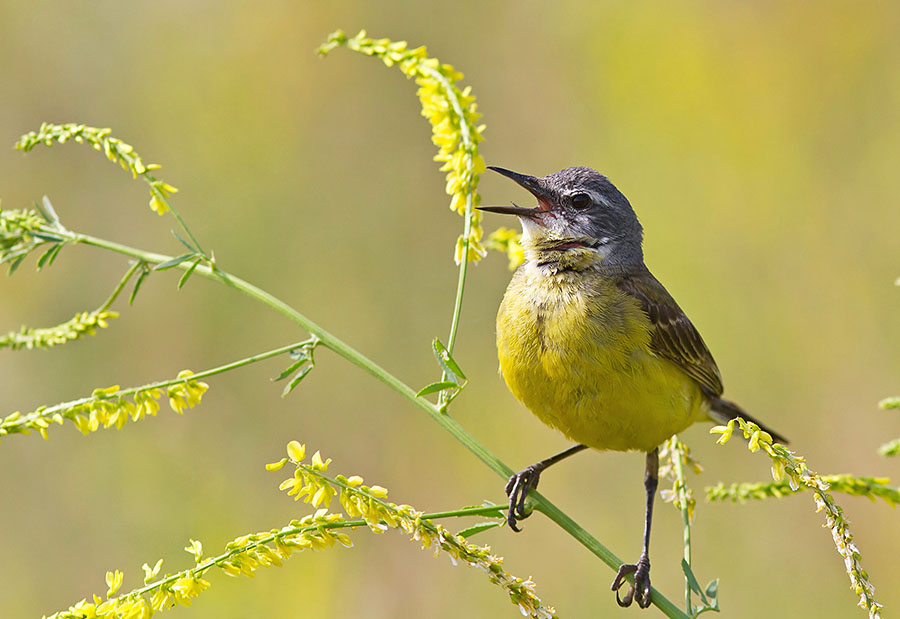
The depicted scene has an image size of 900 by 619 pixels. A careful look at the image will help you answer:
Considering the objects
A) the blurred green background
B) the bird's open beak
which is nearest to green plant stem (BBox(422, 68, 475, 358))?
the bird's open beak

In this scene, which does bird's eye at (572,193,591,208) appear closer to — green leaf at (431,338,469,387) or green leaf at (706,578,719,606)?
green leaf at (431,338,469,387)

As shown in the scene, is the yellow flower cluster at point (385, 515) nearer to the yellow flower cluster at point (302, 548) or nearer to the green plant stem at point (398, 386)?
the yellow flower cluster at point (302, 548)

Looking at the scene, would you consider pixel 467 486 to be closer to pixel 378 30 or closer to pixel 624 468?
pixel 624 468

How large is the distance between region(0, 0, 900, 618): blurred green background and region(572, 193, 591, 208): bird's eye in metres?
2.25

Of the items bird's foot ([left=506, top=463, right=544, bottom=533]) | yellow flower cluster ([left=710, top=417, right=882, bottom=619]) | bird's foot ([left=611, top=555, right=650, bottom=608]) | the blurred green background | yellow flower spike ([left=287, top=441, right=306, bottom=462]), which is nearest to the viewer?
yellow flower cluster ([left=710, top=417, right=882, bottom=619])

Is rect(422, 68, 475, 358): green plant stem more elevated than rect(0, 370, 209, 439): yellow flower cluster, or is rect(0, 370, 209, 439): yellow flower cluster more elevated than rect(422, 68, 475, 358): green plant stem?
rect(422, 68, 475, 358): green plant stem

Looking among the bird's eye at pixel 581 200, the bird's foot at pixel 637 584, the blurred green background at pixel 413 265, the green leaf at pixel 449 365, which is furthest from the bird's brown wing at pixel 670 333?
the blurred green background at pixel 413 265

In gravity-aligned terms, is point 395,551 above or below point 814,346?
below

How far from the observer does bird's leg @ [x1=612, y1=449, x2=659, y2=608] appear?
3.04m

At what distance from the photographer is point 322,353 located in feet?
20.7

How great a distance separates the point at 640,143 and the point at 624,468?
2.34 meters

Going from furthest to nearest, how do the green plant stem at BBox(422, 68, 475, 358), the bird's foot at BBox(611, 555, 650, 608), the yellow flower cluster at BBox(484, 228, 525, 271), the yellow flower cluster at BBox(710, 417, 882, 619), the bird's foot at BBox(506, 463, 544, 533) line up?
the yellow flower cluster at BBox(484, 228, 525, 271) → the bird's foot at BBox(506, 463, 544, 533) → the bird's foot at BBox(611, 555, 650, 608) → the green plant stem at BBox(422, 68, 475, 358) → the yellow flower cluster at BBox(710, 417, 882, 619)

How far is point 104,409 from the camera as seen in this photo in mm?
2184

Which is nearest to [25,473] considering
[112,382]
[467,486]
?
[112,382]
